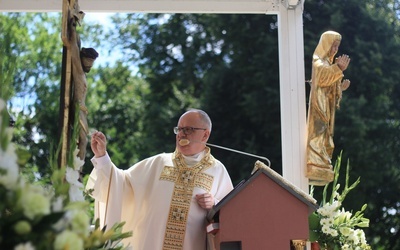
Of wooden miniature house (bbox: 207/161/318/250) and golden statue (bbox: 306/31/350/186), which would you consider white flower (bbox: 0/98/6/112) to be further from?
golden statue (bbox: 306/31/350/186)

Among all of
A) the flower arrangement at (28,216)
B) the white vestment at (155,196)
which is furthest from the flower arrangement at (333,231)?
the flower arrangement at (28,216)

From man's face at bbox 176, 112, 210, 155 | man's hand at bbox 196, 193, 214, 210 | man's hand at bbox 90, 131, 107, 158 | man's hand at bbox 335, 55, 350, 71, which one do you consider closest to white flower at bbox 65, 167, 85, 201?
man's hand at bbox 90, 131, 107, 158

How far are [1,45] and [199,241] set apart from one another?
9.06 feet

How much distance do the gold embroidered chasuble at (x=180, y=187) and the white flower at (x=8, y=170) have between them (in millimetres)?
3038

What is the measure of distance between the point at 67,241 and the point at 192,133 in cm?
337

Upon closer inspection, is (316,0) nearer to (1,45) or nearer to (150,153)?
(150,153)

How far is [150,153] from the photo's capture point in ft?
54.4

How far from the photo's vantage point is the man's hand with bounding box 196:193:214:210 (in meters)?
5.07

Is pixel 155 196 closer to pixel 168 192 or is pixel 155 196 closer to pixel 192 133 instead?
pixel 168 192

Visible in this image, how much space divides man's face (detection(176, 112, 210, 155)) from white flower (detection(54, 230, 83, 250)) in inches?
130

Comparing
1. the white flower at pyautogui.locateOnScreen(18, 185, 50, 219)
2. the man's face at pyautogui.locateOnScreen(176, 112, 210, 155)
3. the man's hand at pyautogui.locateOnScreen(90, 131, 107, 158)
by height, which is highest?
the man's face at pyautogui.locateOnScreen(176, 112, 210, 155)

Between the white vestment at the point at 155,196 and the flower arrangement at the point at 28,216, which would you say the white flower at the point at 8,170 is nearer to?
the flower arrangement at the point at 28,216

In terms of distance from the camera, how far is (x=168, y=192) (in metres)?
5.34

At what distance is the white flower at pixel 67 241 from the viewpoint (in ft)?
6.95
